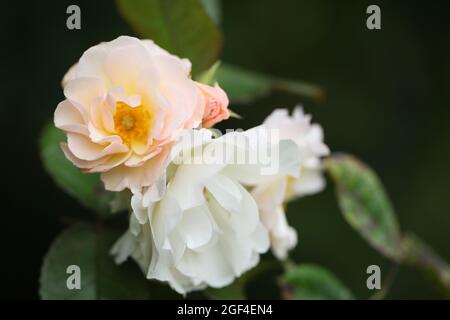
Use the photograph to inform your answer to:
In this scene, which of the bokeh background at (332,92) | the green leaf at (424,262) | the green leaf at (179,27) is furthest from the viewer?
Result: the bokeh background at (332,92)

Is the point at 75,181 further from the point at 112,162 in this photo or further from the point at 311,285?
the point at 311,285

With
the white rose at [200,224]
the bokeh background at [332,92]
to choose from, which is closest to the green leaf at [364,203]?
the white rose at [200,224]

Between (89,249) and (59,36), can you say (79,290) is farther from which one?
(59,36)

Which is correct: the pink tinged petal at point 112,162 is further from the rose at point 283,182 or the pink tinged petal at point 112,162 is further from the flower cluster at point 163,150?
the rose at point 283,182

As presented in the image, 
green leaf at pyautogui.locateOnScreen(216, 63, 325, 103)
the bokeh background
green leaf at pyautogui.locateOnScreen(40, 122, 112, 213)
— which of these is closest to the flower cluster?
green leaf at pyautogui.locateOnScreen(40, 122, 112, 213)

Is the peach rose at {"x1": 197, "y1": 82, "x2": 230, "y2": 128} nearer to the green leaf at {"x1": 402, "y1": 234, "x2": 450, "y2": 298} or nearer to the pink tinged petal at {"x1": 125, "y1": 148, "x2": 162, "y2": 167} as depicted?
the pink tinged petal at {"x1": 125, "y1": 148, "x2": 162, "y2": 167}

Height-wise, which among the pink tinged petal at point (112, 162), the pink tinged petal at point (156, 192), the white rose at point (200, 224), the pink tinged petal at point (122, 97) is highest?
the pink tinged petal at point (122, 97)
